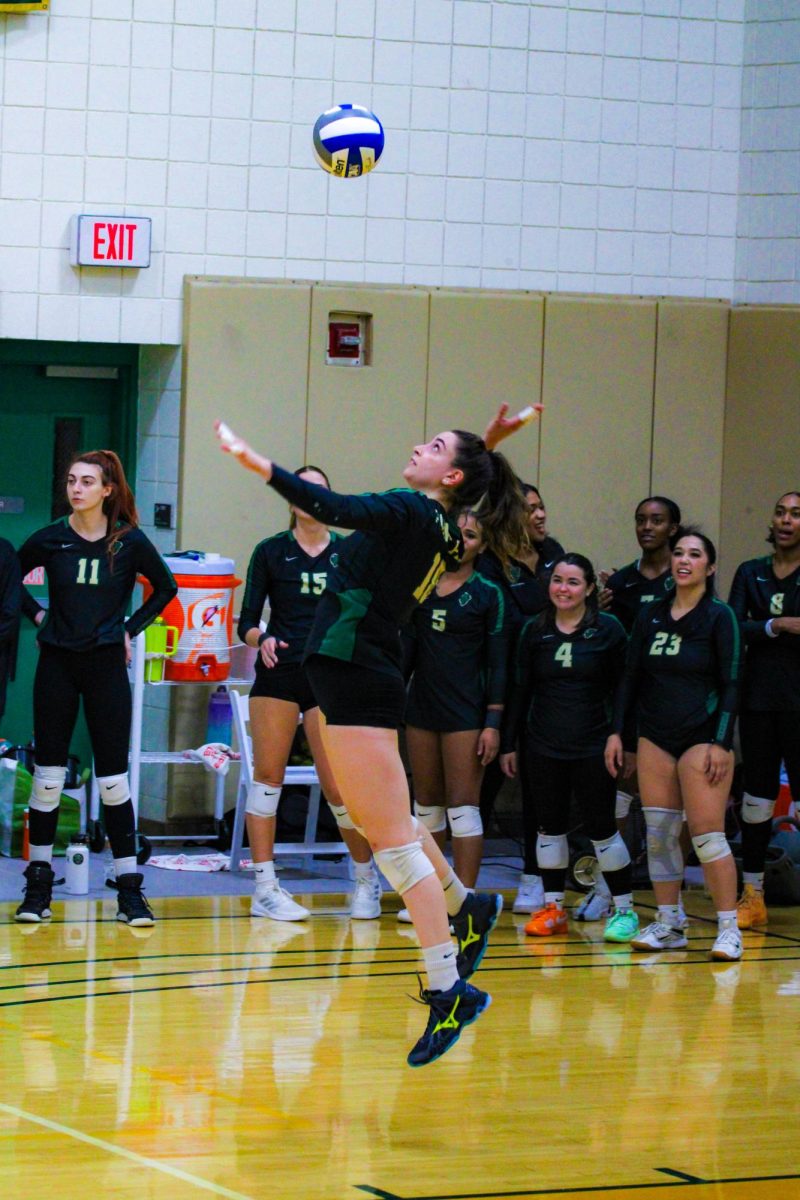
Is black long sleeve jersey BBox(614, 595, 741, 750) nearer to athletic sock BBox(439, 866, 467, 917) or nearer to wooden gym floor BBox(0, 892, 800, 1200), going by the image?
wooden gym floor BBox(0, 892, 800, 1200)

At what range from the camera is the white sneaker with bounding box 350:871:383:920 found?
22.9 ft

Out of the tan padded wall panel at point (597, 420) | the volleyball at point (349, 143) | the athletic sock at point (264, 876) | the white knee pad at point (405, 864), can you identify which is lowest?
the athletic sock at point (264, 876)

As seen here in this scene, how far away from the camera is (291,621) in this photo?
7.03m

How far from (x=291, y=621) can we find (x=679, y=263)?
3652 mm

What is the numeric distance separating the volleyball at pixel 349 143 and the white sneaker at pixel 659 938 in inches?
133

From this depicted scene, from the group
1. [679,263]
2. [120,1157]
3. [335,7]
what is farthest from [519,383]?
[120,1157]

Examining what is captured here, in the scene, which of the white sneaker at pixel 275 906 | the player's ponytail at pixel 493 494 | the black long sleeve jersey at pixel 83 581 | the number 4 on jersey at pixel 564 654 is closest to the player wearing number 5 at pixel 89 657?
the black long sleeve jersey at pixel 83 581

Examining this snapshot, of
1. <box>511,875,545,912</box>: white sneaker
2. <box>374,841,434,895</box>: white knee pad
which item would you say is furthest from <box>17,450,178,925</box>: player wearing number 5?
<box>374,841,434,895</box>: white knee pad

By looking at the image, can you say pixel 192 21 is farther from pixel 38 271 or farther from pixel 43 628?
pixel 43 628

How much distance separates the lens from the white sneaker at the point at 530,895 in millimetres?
7215

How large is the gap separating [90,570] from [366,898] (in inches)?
71.9

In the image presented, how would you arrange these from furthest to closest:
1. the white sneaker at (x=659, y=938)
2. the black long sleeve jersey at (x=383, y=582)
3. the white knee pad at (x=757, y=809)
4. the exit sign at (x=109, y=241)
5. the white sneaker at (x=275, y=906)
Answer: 1. the exit sign at (x=109, y=241)
2. the white knee pad at (x=757, y=809)
3. the white sneaker at (x=275, y=906)
4. the white sneaker at (x=659, y=938)
5. the black long sleeve jersey at (x=383, y=582)

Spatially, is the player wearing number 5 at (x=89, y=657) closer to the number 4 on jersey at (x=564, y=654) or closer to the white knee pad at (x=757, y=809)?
the number 4 on jersey at (x=564, y=654)

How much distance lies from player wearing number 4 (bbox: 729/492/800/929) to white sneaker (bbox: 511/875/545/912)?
0.87 m
